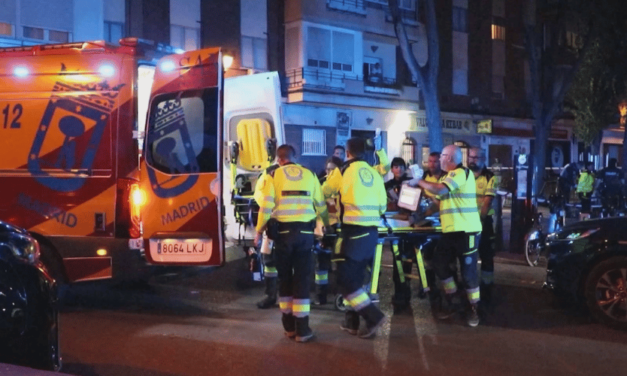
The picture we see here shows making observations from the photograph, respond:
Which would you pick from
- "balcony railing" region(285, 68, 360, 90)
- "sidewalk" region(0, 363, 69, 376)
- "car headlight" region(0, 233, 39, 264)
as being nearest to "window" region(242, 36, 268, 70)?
"balcony railing" region(285, 68, 360, 90)

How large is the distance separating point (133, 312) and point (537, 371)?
162 inches

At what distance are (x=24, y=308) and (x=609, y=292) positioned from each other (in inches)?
204

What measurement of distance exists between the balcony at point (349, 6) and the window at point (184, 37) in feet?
16.1

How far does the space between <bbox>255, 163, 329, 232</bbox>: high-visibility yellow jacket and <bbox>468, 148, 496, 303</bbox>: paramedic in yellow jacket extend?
2.40 meters

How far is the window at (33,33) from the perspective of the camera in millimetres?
18156

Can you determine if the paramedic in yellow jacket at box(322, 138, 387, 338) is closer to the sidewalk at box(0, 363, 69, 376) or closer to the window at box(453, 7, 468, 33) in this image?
the sidewalk at box(0, 363, 69, 376)

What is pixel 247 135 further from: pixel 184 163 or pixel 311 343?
pixel 311 343

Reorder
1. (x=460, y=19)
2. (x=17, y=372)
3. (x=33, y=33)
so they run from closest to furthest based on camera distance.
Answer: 1. (x=17, y=372)
2. (x=33, y=33)
3. (x=460, y=19)

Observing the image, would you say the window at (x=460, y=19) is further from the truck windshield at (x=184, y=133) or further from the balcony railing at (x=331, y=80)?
the truck windshield at (x=184, y=133)

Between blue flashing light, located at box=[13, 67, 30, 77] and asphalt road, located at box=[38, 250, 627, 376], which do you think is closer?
asphalt road, located at box=[38, 250, 627, 376]

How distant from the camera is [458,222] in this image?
680 cm

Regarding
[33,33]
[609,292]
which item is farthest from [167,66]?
[33,33]

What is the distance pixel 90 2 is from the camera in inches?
751

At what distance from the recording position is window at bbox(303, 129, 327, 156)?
947 inches
